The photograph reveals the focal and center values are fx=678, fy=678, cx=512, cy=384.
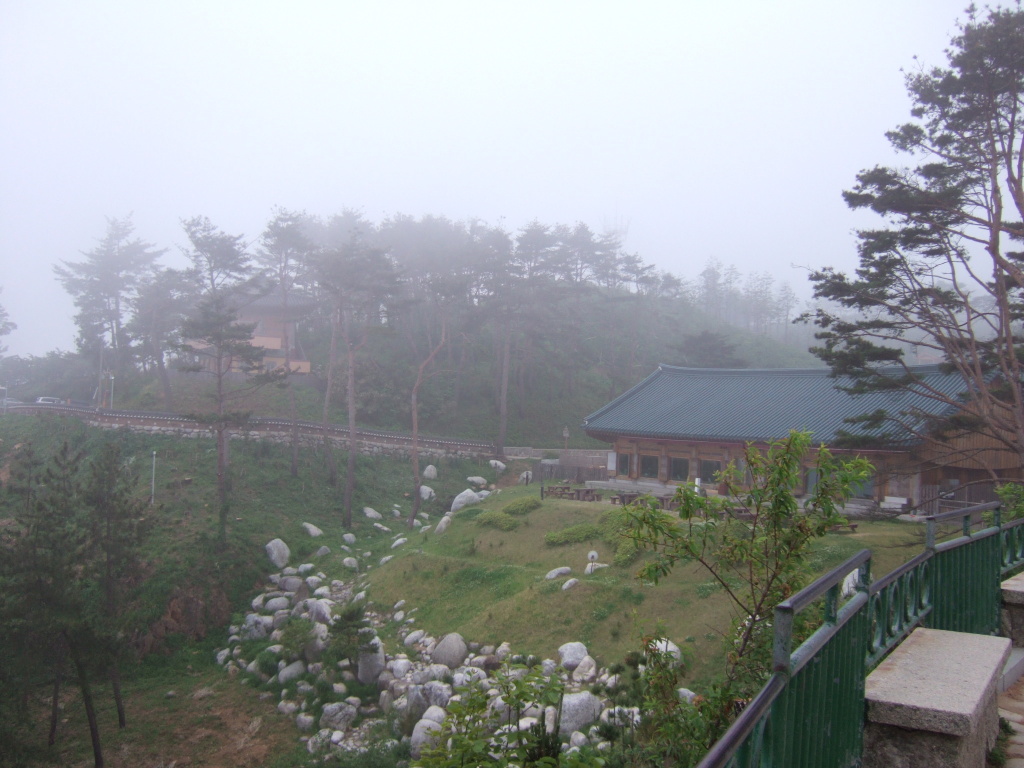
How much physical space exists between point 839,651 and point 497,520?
2014 centimetres

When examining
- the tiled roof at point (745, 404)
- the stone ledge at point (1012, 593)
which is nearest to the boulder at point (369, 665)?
the stone ledge at point (1012, 593)

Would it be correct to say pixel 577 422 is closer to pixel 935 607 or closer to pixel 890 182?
pixel 890 182

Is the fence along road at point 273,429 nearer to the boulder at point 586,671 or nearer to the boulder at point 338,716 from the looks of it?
the boulder at point 338,716

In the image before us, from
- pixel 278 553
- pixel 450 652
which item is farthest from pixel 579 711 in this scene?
pixel 278 553

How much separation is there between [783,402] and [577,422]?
1826 cm

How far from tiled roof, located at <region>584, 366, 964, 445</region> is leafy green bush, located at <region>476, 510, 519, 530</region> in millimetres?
7234

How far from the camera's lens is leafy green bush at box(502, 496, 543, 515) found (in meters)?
23.2

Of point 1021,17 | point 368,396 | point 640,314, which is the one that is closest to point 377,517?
point 368,396

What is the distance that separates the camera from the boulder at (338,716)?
46.9 ft

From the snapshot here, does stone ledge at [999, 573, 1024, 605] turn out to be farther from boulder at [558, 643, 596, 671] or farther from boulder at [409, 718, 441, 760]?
boulder at [409, 718, 441, 760]

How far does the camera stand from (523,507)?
918 inches

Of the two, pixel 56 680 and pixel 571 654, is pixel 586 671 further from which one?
pixel 56 680

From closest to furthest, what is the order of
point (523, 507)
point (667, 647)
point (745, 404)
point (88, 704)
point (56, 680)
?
point (667, 647), point (88, 704), point (56, 680), point (523, 507), point (745, 404)

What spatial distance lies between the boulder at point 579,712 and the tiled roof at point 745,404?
1374 cm
